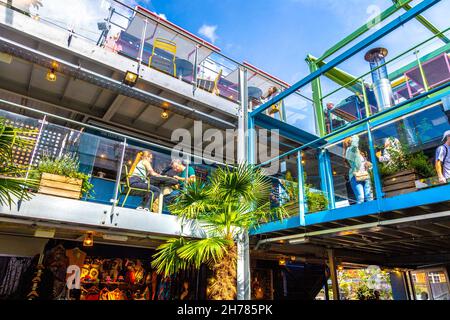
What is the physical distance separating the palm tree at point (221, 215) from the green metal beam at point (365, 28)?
5534 mm

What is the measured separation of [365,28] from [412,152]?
555 cm

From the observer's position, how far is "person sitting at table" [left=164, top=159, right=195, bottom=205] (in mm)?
5758

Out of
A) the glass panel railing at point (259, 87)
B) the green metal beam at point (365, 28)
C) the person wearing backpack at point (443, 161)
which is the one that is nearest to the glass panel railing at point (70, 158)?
the glass panel railing at point (259, 87)

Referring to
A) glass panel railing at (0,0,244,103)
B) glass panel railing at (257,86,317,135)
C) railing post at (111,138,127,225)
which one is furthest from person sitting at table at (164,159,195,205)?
glass panel railing at (257,86,317,135)

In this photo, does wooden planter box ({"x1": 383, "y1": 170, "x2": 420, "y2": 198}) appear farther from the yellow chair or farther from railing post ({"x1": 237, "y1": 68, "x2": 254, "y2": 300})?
the yellow chair

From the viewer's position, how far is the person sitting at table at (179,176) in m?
5.76

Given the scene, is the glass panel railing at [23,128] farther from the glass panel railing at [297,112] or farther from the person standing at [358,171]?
the glass panel railing at [297,112]

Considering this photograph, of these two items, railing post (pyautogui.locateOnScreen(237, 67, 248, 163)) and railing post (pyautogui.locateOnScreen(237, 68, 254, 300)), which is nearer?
railing post (pyautogui.locateOnScreen(237, 68, 254, 300))

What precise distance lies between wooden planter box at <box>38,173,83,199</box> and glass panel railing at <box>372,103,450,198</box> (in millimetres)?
4748

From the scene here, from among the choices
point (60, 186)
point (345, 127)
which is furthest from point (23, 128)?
point (345, 127)

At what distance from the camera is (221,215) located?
209 inches

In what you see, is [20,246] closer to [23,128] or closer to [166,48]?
[23,128]
